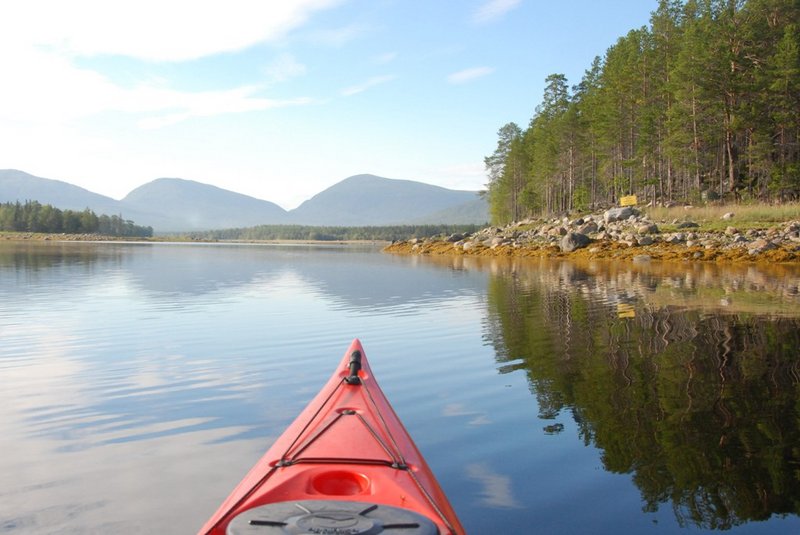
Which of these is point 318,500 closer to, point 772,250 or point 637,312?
point 637,312

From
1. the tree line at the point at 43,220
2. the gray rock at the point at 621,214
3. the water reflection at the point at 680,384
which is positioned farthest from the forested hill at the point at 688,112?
the tree line at the point at 43,220

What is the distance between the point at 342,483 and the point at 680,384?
672 centimetres

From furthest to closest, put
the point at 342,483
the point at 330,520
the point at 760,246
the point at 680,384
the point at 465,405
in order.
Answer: the point at 760,246
the point at 680,384
the point at 465,405
the point at 342,483
the point at 330,520

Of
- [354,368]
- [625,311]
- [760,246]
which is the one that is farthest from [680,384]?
[760,246]

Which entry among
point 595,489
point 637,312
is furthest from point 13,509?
point 637,312

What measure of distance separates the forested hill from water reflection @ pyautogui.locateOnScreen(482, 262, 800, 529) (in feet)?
99.5

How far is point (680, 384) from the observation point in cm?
948

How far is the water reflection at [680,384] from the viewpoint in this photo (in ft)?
19.3

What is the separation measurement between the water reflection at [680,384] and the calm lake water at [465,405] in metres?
0.04

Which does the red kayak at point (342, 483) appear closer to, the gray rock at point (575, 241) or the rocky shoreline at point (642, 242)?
the rocky shoreline at point (642, 242)

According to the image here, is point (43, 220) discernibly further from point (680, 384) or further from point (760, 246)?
point (680, 384)

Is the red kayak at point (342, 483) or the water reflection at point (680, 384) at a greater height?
the red kayak at point (342, 483)

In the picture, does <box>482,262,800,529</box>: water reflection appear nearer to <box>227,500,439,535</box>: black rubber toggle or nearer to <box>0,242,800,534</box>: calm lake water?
<box>0,242,800,534</box>: calm lake water

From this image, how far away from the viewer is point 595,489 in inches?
229
